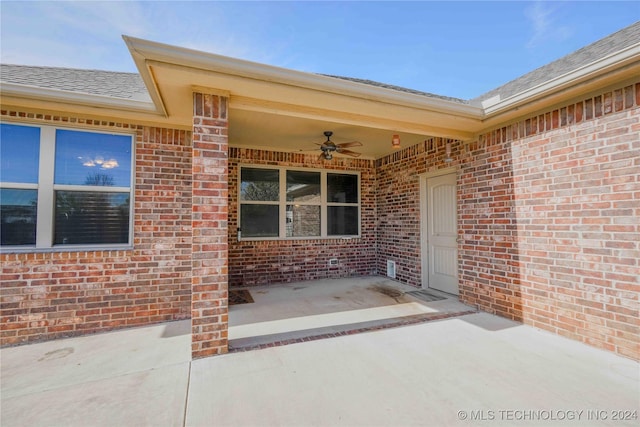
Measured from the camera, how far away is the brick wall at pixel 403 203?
17.4ft

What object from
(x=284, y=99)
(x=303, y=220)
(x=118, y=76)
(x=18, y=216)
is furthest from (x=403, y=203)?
(x=18, y=216)

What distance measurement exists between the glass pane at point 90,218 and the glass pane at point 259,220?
93.9 inches

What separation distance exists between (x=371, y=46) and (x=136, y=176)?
4.87 m

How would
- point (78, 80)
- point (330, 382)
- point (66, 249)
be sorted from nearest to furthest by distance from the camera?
point (330, 382)
point (66, 249)
point (78, 80)

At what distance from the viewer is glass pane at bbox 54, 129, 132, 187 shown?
135 inches

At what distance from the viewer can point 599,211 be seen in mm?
2846

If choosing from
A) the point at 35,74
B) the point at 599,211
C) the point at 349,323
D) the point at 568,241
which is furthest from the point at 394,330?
the point at 35,74

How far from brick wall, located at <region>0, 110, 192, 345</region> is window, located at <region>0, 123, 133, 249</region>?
137 mm

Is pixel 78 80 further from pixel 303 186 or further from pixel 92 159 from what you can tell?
pixel 303 186

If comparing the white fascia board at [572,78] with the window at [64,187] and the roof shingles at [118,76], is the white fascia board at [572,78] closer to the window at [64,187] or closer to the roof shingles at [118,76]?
the roof shingles at [118,76]

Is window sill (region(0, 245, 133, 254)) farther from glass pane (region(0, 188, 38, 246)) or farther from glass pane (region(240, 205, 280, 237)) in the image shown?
glass pane (region(240, 205, 280, 237))

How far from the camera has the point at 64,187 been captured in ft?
11.2

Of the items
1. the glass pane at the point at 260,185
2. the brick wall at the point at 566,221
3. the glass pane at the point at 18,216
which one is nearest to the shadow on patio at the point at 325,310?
the brick wall at the point at 566,221

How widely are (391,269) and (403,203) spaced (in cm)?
152
